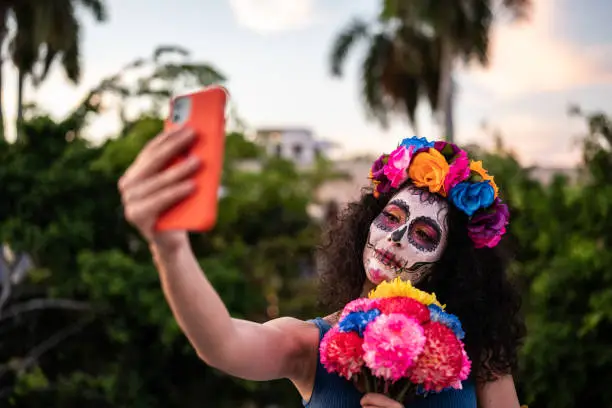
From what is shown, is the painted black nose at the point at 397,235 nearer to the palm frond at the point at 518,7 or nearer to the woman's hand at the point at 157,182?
the woman's hand at the point at 157,182

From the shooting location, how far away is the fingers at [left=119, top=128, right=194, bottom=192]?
150 centimetres

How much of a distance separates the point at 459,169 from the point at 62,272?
29.6 ft

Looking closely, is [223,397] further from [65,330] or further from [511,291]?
[511,291]

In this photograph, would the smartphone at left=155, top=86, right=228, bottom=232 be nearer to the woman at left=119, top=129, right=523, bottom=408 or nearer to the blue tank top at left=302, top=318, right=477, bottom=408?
the woman at left=119, top=129, right=523, bottom=408

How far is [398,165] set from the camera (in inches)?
105

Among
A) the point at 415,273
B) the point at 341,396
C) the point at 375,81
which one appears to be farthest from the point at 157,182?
the point at 375,81

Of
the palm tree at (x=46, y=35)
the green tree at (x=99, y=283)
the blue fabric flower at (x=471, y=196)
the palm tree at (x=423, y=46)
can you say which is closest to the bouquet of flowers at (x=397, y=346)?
the blue fabric flower at (x=471, y=196)

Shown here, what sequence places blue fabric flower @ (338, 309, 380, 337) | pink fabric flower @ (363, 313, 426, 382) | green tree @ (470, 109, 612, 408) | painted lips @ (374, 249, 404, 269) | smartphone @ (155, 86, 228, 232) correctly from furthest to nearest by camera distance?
green tree @ (470, 109, 612, 408) < painted lips @ (374, 249, 404, 269) < blue fabric flower @ (338, 309, 380, 337) < pink fabric flower @ (363, 313, 426, 382) < smartphone @ (155, 86, 228, 232)

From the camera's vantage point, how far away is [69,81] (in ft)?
65.1

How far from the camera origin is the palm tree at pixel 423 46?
16844mm

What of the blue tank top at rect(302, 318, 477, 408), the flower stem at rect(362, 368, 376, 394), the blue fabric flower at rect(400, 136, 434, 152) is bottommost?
the blue tank top at rect(302, 318, 477, 408)

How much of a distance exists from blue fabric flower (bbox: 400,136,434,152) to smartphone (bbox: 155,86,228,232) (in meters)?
1.23

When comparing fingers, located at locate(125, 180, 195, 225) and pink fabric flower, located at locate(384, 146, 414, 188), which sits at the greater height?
fingers, located at locate(125, 180, 195, 225)

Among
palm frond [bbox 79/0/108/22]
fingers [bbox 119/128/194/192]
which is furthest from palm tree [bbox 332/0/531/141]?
fingers [bbox 119/128/194/192]
